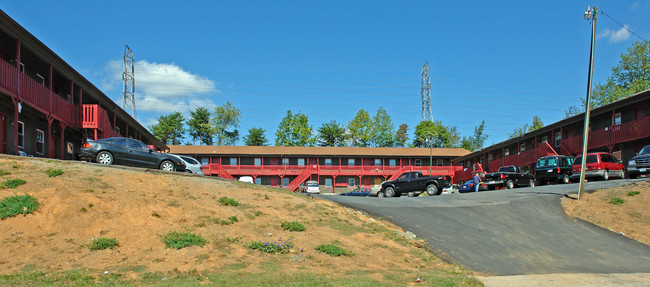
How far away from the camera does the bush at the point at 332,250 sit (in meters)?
11.4

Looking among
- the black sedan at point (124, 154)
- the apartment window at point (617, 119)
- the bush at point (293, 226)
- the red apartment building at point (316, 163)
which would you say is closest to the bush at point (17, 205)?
the bush at point (293, 226)

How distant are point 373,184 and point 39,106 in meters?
43.3

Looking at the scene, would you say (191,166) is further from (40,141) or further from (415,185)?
(415,185)

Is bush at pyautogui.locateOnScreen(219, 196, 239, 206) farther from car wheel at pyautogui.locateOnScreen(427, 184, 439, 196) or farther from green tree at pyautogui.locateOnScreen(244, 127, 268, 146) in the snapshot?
green tree at pyautogui.locateOnScreen(244, 127, 268, 146)

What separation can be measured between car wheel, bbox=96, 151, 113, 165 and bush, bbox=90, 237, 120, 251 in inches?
389

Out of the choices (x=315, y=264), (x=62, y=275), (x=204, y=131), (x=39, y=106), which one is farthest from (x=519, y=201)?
(x=204, y=131)

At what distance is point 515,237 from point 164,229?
10.5 m

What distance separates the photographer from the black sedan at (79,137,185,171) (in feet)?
63.1

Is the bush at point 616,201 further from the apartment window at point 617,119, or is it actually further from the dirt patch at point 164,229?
the apartment window at point 617,119

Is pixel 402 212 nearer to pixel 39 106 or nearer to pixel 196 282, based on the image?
pixel 196 282

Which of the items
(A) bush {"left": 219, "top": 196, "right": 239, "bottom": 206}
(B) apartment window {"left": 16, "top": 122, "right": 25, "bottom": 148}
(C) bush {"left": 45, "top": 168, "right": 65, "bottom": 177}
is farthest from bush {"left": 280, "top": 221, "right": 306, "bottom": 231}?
(B) apartment window {"left": 16, "top": 122, "right": 25, "bottom": 148}

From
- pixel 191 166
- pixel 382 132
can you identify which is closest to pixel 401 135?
pixel 382 132

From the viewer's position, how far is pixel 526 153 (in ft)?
144

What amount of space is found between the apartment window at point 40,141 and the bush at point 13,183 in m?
11.2
